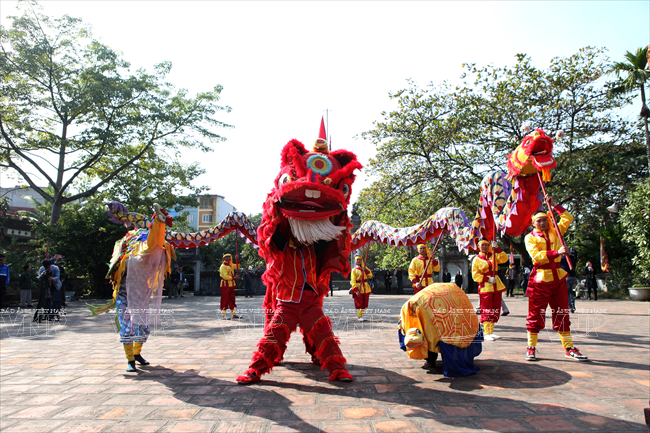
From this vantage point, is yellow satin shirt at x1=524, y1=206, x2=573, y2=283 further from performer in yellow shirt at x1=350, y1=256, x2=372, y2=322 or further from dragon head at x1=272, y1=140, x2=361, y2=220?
performer in yellow shirt at x1=350, y1=256, x2=372, y2=322

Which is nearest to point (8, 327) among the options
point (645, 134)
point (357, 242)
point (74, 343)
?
point (74, 343)

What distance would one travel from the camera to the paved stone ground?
113 inches

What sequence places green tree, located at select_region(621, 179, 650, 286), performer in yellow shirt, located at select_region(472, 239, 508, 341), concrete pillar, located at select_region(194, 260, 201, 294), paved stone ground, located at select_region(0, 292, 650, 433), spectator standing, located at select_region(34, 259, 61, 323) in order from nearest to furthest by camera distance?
paved stone ground, located at select_region(0, 292, 650, 433) → performer in yellow shirt, located at select_region(472, 239, 508, 341) → spectator standing, located at select_region(34, 259, 61, 323) → green tree, located at select_region(621, 179, 650, 286) → concrete pillar, located at select_region(194, 260, 201, 294)

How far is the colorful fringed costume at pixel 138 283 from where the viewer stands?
4574 millimetres

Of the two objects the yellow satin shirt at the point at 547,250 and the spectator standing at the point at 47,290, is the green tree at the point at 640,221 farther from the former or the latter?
the spectator standing at the point at 47,290

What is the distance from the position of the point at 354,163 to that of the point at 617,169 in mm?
15762

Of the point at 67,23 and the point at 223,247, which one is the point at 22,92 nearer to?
the point at 67,23

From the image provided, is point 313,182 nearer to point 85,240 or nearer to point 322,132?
point 322,132

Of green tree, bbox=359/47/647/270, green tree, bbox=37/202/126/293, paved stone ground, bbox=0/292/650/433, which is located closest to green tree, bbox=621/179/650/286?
green tree, bbox=359/47/647/270

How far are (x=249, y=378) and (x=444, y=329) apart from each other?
6.55 feet

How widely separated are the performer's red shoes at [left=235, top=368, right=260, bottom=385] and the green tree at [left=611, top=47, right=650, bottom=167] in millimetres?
16546

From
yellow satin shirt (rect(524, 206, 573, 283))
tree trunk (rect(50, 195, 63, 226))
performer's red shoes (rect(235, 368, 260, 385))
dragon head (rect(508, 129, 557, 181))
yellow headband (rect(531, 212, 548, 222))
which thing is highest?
tree trunk (rect(50, 195, 63, 226))

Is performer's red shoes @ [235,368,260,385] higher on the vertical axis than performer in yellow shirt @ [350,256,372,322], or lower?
lower

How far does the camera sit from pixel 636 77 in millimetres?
14641
